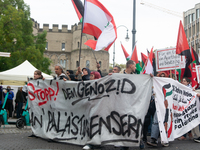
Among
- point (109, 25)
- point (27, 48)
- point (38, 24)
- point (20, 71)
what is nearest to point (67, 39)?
point (38, 24)

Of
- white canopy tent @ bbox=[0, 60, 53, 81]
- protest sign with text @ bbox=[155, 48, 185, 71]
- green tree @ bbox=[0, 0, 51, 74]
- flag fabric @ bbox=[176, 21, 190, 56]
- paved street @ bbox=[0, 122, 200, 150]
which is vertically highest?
green tree @ bbox=[0, 0, 51, 74]

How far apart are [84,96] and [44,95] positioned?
1.51 m

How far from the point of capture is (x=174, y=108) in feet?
24.3

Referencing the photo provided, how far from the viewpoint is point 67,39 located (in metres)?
73.8

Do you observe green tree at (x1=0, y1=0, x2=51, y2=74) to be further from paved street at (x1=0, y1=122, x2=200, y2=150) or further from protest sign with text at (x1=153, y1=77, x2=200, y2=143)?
protest sign with text at (x1=153, y1=77, x2=200, y2=143)

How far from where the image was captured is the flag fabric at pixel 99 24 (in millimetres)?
9273

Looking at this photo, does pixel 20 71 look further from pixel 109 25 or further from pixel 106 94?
pixel 106 94

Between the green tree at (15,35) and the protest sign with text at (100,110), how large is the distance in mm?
20603

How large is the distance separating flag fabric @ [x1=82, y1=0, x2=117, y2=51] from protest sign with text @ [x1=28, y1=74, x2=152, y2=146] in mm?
2543

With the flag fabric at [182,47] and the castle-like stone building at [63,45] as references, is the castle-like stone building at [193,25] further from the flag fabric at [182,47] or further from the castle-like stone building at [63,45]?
the flag fabric at [182,47]

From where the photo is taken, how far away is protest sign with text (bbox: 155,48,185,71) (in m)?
11.2

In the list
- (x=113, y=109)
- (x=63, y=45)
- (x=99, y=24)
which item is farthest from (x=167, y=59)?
(x=63, y=45)

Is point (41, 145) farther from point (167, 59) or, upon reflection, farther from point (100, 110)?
point (167, 59)

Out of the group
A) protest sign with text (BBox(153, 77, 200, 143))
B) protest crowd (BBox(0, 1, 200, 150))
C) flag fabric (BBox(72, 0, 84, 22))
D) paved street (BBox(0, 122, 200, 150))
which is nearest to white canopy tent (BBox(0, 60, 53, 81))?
flag fabric (BBox(72, 0, 84, 22))
